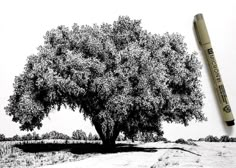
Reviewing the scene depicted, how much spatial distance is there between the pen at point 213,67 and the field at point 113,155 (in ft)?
2.36

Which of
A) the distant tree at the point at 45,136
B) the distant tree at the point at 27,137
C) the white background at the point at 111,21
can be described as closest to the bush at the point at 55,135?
the distant tree at the point at 45,136

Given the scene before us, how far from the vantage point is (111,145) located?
14.2m

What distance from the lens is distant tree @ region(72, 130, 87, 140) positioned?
13094 millimetres

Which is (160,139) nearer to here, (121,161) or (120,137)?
(120,137)

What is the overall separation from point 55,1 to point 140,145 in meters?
4.61

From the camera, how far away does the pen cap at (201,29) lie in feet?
43.2

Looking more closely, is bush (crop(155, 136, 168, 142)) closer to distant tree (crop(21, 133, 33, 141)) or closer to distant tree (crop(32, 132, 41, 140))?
distant tree (crop(32, 132, 41, 140))

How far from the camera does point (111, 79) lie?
13.9m

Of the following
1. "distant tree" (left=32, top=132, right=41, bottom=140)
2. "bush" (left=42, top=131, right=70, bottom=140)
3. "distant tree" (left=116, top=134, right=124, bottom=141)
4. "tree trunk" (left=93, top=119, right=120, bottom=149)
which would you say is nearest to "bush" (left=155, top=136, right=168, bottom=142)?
"tree trunk" (left=93, top=119, right=120, bottom=149)

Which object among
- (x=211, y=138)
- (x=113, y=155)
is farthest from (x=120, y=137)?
(x=211, y=138)

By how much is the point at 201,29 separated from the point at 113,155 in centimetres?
365

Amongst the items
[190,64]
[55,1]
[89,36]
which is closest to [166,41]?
[190,64]

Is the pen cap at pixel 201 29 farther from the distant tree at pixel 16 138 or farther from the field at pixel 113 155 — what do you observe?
the distant tree at pixel 16 138

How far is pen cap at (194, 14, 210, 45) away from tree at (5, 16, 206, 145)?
1.63 feet
